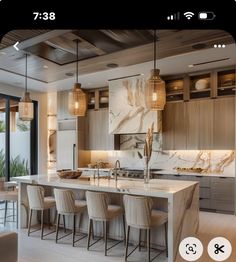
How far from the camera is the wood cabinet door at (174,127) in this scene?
4359 millimetres

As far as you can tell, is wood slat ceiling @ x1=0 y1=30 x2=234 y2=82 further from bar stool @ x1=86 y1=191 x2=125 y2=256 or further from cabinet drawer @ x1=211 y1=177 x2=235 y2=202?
cabinet drawer @ x1=211 y1=177 x2=235 y2=202

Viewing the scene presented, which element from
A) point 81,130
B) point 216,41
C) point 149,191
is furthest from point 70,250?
point 81,130

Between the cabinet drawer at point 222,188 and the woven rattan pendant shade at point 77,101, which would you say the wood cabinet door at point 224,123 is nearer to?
the cabinet drawer at point 222,188

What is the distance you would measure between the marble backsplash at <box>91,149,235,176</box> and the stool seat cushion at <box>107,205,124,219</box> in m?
2.17

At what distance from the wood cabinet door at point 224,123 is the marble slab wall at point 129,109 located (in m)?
0.94

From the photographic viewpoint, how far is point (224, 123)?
3959 millimetres

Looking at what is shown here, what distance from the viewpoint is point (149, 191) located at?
7.13 feet

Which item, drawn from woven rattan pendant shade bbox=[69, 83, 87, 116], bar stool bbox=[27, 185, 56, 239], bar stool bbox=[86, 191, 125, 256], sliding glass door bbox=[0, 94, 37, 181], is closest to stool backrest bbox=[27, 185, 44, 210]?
bar stool bbox=[27, 185, 56, 239]

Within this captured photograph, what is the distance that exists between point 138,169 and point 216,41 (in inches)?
166

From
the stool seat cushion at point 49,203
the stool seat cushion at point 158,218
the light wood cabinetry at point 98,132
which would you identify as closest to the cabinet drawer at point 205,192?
the stool seat cushion at point 158,218

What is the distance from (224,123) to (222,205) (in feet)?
4.05
